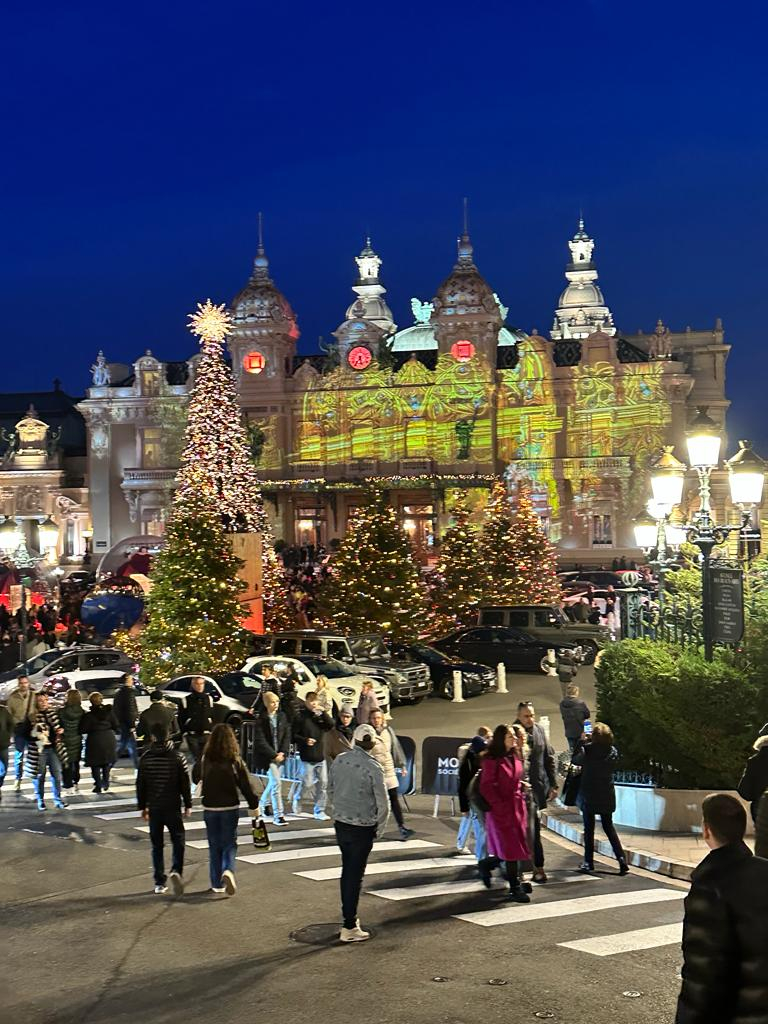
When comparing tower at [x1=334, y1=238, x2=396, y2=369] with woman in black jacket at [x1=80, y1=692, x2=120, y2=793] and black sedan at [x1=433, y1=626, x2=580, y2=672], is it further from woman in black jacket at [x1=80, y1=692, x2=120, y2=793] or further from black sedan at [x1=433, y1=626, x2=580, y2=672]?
woman in black jacket at [x1=80, y1=692, x2=120, y2=793]

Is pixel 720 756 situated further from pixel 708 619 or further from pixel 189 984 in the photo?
pixel 189 984

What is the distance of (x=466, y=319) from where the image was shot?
71500mm

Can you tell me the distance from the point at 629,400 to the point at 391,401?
13337mm

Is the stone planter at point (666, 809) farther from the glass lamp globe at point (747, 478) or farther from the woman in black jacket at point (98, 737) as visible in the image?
the woman in black jacket at point (98, 737)

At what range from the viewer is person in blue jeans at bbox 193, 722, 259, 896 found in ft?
37.3

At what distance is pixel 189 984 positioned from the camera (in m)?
9.08

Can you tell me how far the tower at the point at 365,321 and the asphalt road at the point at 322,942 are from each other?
61.3 m

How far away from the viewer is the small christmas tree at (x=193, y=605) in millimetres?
30031

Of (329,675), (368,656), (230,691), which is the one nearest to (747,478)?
(230,691)

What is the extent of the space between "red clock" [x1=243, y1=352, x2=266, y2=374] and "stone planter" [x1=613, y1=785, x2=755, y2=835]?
206 feet

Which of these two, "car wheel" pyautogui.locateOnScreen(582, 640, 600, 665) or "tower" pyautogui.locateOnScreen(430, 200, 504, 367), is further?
"tower" pyautogui.locateOnScreen(430, 200, 504, 367)

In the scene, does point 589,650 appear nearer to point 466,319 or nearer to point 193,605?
point 193,605

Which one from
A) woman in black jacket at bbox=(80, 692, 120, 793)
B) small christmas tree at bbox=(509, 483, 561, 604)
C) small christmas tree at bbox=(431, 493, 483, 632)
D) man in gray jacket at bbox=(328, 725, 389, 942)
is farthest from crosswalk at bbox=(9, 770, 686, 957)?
small christmas tree at bbox=(509, 483, 561, 604)

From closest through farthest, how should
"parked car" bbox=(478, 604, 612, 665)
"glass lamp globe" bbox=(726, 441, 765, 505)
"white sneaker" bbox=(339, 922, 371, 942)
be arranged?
"white sneaker" bbox=(339, 922, 371, 942), "glass lamp globe" bbox=(726, 441, 765, 505), "parked car" bbox=(478, 604, 612, 665)
